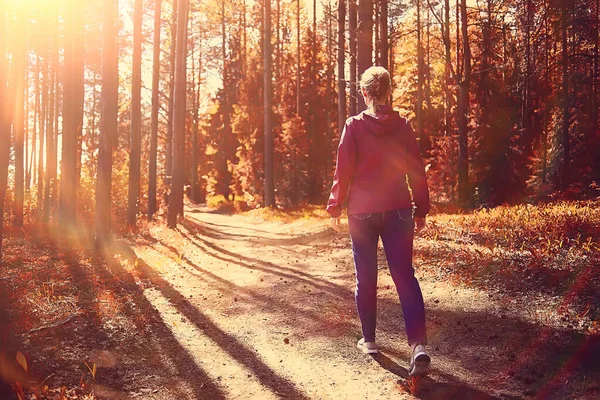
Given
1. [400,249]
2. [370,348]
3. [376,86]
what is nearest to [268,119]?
[376,86]

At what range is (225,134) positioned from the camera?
1531 inches

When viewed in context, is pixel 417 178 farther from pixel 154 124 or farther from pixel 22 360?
pixel 154 124

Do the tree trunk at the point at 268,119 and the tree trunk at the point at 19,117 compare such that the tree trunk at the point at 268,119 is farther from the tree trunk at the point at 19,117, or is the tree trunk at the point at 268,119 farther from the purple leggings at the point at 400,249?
the purple leggings at the point at 400,249

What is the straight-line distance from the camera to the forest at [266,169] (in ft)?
19.8

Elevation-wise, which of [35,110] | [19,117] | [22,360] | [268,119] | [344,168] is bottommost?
[22,360]

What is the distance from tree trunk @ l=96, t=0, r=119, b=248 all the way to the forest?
0.04 meters

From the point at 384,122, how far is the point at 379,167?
404mm

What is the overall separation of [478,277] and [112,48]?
1038 cm

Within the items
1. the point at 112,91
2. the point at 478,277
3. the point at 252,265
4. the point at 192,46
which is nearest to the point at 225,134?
the point at 192,46

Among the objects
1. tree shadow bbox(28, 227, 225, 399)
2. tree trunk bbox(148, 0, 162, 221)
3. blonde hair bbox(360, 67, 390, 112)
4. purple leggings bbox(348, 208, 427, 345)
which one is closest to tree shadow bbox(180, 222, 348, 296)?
tree shadow bbox(28, 227, 225, 399)

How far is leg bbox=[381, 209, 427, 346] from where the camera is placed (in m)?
4.39

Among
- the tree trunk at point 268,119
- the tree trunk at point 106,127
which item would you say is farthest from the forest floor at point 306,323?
the tree trunk at point 268,119

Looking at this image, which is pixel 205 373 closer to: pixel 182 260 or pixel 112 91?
pixel 182 260

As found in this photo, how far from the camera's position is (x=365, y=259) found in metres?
4.58
